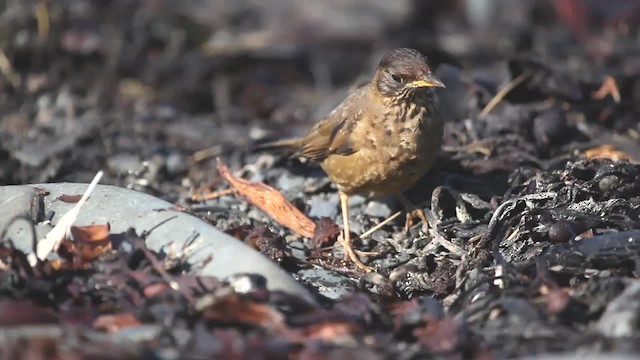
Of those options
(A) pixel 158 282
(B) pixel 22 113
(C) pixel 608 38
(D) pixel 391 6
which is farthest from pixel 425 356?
(D) pixel 391 6

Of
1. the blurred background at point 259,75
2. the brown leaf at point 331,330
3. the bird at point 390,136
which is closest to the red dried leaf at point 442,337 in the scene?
the brown leaf at point 331,330

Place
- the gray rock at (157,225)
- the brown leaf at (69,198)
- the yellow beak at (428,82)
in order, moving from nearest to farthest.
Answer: the gray rock at (157,225) < the brown leaf at (69,198) < the yellow beak at (428,82)

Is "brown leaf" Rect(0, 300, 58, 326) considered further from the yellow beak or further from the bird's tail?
the bird's tail

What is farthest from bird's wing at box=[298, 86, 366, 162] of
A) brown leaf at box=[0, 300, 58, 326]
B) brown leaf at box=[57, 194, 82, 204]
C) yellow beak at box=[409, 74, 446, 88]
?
brown leaf at box=[0, 300, 58, 326]

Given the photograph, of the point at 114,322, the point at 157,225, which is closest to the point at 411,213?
the point at 157,225

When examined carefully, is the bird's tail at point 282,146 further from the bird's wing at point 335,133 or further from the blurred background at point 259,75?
the blurred background at point 259,75

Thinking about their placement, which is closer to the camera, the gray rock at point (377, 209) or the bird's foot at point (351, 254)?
the bird's foot at point (351, 254)
